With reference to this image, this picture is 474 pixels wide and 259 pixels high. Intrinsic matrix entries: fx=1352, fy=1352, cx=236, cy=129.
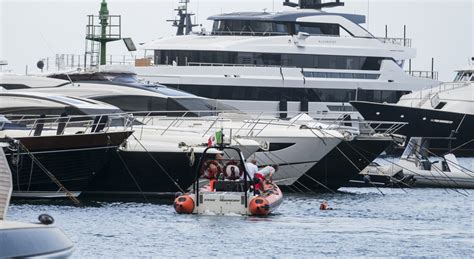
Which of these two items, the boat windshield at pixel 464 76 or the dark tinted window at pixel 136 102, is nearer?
the dark tinted window at pixel 136 102

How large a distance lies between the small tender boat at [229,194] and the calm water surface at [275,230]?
0.38 metres

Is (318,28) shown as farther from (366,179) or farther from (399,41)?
(366,179)

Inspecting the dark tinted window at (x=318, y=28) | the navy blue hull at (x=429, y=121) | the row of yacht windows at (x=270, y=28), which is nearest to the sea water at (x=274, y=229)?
the navy blue hull at (x=429, y=121)

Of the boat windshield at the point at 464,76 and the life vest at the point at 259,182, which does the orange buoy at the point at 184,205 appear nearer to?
the life vest at the point at 259,182

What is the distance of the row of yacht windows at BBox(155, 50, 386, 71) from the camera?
66.2 m

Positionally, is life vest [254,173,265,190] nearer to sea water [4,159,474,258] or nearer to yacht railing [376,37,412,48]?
sea water [4,159,474,258]

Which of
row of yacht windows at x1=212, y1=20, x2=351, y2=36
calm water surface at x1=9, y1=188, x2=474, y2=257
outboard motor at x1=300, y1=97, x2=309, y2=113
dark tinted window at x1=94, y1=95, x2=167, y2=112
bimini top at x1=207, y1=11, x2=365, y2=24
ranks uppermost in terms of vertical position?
bimini top at x1=207, y1=11, x2=365, y2=24

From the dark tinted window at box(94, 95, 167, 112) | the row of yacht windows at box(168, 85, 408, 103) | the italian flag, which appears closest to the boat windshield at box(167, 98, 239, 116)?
the dark tinted window at box(94, 95, 167, 112)

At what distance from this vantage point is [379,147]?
1647 inches

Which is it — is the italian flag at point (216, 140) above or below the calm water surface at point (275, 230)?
above

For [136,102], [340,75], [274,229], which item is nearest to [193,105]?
[136,102]

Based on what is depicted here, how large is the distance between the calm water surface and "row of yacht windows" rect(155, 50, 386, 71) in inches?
1119

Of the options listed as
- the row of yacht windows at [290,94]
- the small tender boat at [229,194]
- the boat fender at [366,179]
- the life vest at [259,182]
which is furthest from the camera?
the row of yacht windows at [290,94]

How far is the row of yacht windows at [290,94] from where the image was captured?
66.1 meters
